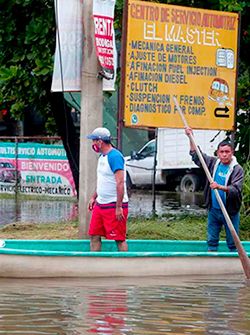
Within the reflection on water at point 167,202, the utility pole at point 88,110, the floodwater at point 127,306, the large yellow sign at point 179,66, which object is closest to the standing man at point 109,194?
the floodwater at point 127,306

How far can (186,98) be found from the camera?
1496cm

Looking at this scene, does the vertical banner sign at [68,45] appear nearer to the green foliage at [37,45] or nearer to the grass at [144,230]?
the grass at [144,230]

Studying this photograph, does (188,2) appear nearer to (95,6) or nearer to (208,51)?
(208,51)

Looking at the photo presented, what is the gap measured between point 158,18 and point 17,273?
511 centimetres

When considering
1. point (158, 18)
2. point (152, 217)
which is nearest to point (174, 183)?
point (152, 217)

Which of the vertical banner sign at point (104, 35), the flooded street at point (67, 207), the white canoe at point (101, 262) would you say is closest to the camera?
the white canoe at point (101, 262)

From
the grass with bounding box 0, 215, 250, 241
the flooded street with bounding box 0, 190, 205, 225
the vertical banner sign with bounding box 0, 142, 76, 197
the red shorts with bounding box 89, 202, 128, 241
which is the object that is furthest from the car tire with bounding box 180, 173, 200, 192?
the red shorts with bounding box 89, 202, 128, 241

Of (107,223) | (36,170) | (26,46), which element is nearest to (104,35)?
(107,223)

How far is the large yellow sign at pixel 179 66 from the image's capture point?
47.6 ft

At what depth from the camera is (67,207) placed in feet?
74.6

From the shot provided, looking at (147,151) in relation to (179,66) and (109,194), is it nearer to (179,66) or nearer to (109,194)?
(179,66)

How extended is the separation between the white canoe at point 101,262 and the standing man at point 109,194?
0.45m

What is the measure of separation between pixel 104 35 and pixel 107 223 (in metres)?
2.63

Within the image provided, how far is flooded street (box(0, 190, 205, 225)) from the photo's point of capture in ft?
63.7
